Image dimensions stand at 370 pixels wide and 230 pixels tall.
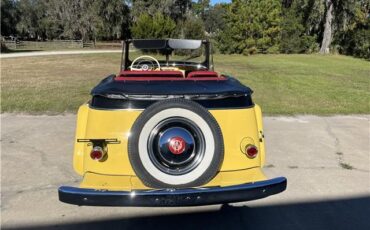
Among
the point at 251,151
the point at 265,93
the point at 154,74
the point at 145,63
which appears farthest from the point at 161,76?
the point at 265,93

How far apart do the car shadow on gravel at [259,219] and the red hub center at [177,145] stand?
84 cm

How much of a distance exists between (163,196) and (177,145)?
0.43 meters

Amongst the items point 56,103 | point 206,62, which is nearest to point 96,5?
point 56,103

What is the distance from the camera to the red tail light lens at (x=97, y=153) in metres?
3.49

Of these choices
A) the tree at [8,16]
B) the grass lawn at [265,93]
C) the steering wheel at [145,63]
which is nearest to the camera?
the steering wheel at [145,63]

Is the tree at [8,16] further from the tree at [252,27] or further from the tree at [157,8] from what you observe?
the tree at [252,27]

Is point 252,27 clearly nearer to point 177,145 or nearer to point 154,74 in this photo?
point 154,74

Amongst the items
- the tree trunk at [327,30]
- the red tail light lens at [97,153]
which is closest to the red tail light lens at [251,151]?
the red tail light lens at [97,153]

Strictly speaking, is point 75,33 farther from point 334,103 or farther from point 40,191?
point 40,191

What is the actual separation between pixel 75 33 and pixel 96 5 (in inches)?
252

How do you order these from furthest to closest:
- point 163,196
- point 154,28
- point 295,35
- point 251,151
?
point 295,35 → point 154,28 → point 251,151 → point 163,196

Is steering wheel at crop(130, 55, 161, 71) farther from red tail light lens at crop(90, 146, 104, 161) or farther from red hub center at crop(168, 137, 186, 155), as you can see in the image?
red hub center at crop(168, 137, 186, 155)

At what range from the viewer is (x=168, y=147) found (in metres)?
3.42

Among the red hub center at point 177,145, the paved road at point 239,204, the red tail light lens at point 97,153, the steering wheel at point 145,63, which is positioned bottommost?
the paved road at point 239,204
